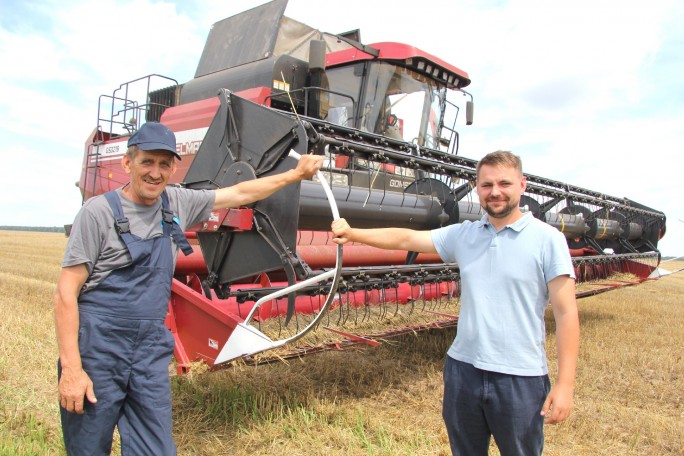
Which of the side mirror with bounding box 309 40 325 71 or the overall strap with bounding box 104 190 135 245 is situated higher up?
the side mirror with bounding box 309 40 325 71

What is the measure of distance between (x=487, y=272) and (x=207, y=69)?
5.74 metres

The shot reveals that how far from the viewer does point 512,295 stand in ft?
6.16

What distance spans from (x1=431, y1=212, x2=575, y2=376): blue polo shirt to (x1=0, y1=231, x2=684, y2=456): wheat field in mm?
1192

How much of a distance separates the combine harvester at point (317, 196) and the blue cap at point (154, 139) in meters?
0.66

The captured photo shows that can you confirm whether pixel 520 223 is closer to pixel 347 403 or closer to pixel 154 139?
pixel 154 139

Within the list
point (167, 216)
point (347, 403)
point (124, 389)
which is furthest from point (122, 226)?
point (347, 403)

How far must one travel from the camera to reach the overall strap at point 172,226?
6.64 feet

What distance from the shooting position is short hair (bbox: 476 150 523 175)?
1906mm

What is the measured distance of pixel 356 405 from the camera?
11.8 ft

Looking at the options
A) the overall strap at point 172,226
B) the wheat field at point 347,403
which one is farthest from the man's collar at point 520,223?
the wheat field at point 347,403

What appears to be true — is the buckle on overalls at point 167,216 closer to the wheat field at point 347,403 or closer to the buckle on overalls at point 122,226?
the buckle on overalls at point 122,226

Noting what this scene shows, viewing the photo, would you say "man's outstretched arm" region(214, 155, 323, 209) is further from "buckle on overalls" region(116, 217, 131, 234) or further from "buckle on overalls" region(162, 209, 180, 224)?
"buckle on overalls" region(116, 217, 131, 234)

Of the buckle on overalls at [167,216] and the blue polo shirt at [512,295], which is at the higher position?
the buckle on overalls at [167,216]

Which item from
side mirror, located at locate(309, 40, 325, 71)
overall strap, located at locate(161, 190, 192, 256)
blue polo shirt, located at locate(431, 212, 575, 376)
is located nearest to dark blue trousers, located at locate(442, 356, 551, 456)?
blue polo shirt, located at locate(431, 212, 575, 376)
